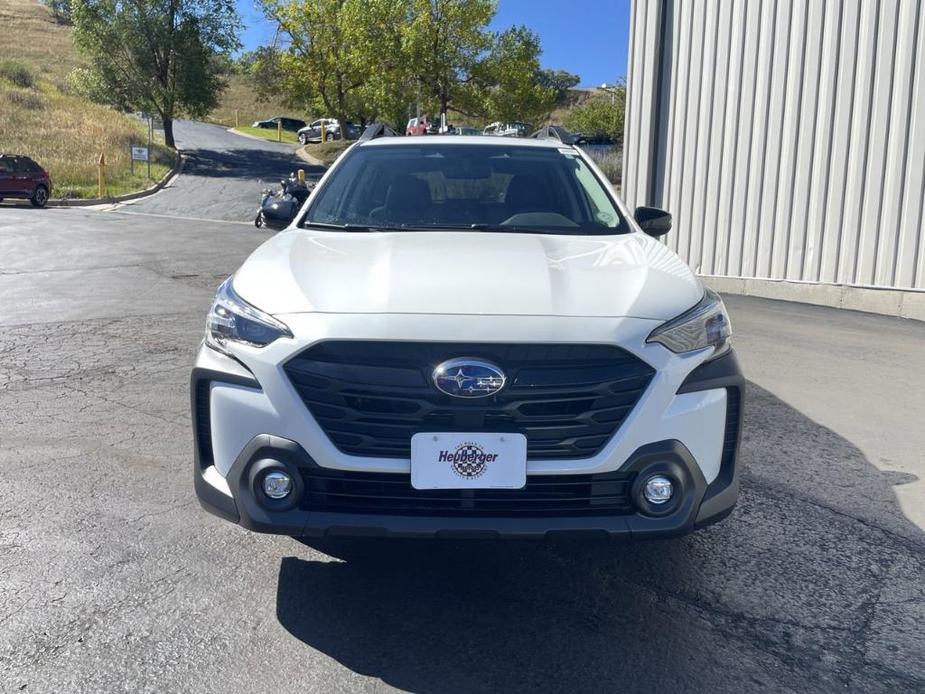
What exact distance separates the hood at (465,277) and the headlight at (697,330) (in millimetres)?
43

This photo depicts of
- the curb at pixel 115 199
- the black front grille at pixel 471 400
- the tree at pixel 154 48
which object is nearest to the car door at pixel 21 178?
the curb at pixel 115 199

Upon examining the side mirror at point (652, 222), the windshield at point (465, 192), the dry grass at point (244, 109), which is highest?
the dry grass at point (244, 109)

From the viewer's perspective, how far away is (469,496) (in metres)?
2.99

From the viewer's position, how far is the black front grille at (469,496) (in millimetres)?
2988

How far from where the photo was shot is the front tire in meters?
26.7

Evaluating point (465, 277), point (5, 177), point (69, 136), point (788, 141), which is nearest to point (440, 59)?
point (69, 136)

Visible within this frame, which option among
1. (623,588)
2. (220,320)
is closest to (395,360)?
(220,320)

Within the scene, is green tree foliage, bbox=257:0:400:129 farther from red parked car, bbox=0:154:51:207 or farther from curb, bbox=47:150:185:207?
red parked car, bbox=0:154:51:207

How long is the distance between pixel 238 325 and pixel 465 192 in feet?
6.11

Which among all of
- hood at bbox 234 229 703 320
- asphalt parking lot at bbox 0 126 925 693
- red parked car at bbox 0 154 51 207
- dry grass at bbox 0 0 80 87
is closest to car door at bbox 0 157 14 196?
red parked car at bbox 0 154 51 207

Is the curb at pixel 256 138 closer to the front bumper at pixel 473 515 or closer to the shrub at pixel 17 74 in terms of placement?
the shrub at pixel 17 74

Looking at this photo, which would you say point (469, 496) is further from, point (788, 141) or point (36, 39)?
point (36, 39)

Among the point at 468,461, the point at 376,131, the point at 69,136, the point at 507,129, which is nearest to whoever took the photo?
the point at 468,461

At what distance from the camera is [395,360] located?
2971 millimetres
